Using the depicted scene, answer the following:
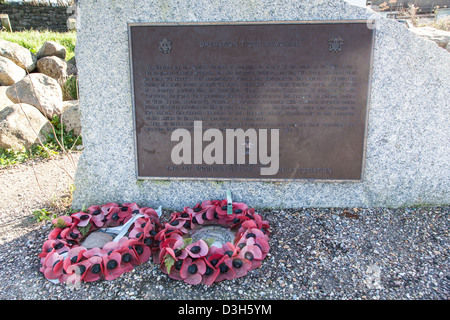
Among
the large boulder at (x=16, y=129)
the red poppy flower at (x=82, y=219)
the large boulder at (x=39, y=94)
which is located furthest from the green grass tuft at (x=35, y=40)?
the red poppy flower at (x=82, y=219)

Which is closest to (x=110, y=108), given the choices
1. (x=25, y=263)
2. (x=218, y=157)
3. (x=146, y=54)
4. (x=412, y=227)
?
(x=146, y=54)

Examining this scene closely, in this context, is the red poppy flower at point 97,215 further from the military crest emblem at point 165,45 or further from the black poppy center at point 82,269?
the military crest emblem at point 165,45

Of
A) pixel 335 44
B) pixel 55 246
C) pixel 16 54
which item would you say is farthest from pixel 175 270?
pixel 16 54

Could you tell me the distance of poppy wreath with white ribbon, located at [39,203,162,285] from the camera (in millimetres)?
2400

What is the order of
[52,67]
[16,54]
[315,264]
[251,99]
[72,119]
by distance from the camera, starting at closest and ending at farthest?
[315,264], [251,99], [72,119], [16,54], [52,67]

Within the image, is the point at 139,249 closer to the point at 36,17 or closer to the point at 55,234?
the point at 55,234

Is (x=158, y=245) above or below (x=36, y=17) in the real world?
below

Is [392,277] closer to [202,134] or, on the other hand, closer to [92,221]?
[202,134]

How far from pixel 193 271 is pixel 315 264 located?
3.17 feet

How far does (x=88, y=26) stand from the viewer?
299 cm

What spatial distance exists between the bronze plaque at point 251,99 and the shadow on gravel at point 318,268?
551 millimetres

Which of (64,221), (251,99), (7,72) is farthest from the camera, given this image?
(7,72)

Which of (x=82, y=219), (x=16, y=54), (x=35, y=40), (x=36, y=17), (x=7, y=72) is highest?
(x=36, y=17)

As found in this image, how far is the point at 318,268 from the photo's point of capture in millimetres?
2490
